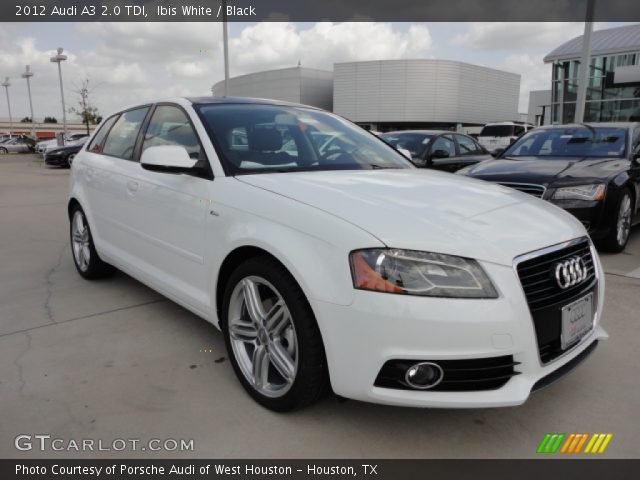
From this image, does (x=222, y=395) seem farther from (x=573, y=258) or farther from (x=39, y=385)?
(x=573, y=258)

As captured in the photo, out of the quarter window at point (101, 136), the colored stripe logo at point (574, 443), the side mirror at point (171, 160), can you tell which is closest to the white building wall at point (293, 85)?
the quarter window at point (101, 136)

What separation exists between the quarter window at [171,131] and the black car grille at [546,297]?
190 centimetres

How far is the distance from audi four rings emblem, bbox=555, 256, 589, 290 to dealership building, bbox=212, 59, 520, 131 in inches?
2154

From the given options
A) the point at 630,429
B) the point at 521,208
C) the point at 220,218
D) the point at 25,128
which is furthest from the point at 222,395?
the point at 25,128

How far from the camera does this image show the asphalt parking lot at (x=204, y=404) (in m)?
2.22

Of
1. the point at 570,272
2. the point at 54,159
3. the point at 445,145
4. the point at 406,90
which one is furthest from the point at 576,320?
the point at 406,90

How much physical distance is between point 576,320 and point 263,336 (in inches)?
57.3

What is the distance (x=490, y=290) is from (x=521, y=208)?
29.5 inches

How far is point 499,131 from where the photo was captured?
2322 cm

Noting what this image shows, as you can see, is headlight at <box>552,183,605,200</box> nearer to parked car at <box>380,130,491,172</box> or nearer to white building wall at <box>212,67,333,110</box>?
parked car at <box>380,130,491,172</box>

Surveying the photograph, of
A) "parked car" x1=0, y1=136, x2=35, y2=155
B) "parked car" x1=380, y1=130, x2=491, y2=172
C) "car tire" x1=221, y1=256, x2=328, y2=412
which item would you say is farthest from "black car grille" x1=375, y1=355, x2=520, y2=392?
"parked car" x1=0, y1=136, x2=35, y2=155

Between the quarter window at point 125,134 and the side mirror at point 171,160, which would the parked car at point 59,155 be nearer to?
the quarter window at point 125,134

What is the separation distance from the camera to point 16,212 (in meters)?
8.75

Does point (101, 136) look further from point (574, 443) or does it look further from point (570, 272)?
point (574, 443)
